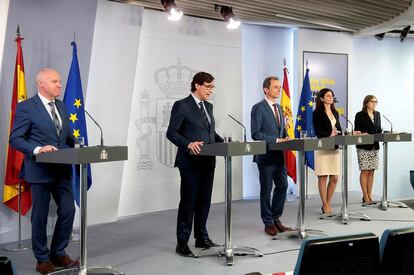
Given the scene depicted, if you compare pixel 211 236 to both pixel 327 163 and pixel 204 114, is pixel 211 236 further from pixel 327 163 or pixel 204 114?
pixel 327 163

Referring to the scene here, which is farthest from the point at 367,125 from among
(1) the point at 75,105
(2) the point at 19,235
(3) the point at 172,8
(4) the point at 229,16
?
(2) the point at 19,235

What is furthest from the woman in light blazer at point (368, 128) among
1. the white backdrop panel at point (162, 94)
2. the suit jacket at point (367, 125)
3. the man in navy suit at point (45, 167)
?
the man in navy suit at point (45, 167)

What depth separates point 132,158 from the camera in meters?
6.34

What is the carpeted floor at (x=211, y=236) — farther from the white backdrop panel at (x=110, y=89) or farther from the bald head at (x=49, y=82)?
the bald head at (x=49, y=82)

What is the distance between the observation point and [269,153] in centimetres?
470

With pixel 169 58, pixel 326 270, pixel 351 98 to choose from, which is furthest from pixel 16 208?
pixel 351 98

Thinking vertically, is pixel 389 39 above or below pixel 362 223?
above

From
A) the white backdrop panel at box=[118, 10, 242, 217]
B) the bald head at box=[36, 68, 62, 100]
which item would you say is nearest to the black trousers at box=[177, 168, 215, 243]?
the bald head at box=[36, 68, 62, 100]

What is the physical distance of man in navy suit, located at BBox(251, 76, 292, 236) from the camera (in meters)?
4.69

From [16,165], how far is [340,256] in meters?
3.65

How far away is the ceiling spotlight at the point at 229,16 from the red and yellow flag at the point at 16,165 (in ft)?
9.06

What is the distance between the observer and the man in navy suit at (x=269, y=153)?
469cm

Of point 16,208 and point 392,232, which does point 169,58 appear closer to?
point 16,208

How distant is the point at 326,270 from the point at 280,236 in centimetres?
315
